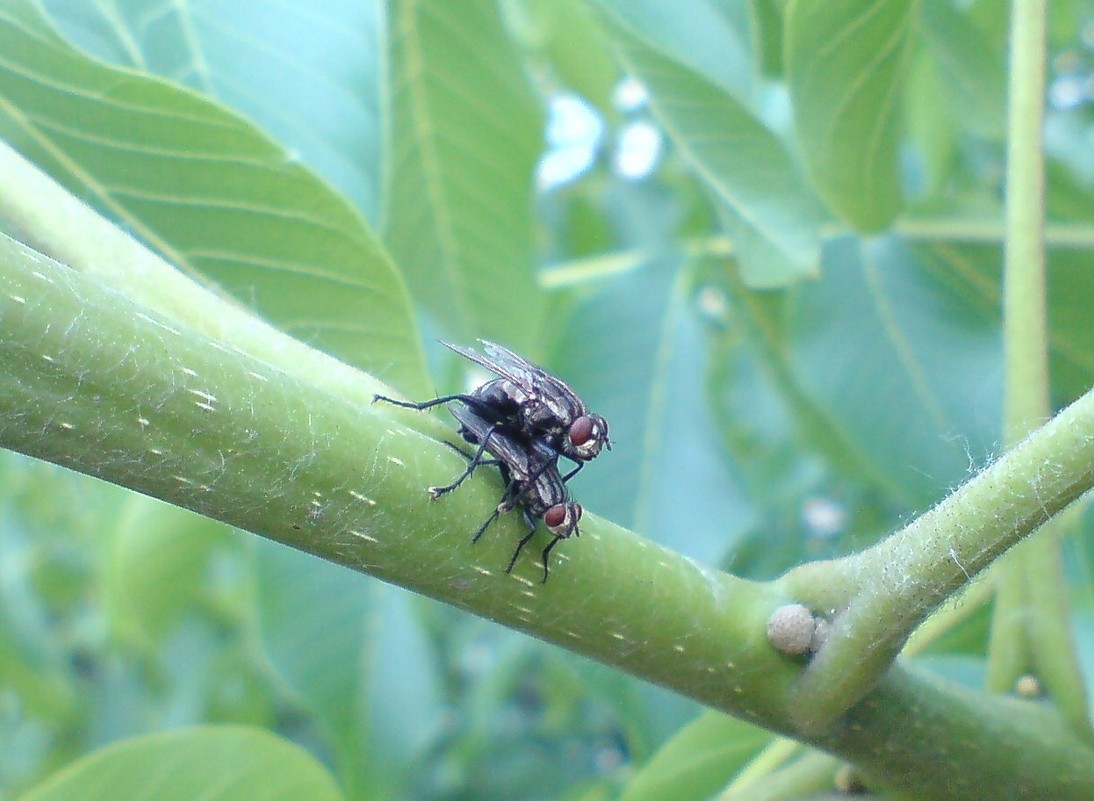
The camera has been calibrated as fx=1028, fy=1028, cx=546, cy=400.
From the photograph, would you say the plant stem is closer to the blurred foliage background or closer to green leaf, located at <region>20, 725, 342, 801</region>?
the blurred foliage background

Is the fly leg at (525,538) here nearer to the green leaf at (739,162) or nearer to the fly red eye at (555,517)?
the fly red eye at (555,517)

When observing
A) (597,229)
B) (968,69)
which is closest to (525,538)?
(968,69)

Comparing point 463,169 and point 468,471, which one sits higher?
point 463,169

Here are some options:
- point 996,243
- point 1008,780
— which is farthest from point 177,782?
point 996,243

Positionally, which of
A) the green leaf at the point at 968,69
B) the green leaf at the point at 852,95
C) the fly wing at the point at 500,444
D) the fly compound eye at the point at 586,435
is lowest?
→ the fly wing at the point at 500,444

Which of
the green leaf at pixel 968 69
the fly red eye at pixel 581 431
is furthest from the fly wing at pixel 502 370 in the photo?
the green leaf at pixel 968 69

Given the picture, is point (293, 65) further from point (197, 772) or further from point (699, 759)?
point (699, 759)

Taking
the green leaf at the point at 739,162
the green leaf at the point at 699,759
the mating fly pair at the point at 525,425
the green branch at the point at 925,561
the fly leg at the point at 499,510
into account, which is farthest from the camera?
the green leaf at the point at 739,162
